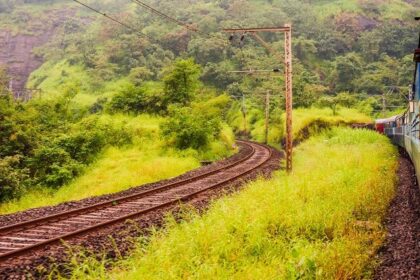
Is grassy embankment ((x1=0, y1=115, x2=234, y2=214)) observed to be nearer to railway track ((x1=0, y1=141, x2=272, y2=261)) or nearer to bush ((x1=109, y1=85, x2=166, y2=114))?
bush ((x1=109, y1=85, x2=166, y2=114))

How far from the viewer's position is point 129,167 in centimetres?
2144

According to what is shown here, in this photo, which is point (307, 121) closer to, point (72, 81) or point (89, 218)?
point (89, 218)

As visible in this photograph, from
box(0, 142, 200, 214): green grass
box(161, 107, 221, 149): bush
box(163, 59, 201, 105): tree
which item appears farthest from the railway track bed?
box(163, 59, 201, 105): tree

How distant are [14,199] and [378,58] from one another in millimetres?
72385

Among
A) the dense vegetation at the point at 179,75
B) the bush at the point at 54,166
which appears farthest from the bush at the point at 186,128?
the bush at the point at 54,166

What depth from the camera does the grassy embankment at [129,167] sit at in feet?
60.8

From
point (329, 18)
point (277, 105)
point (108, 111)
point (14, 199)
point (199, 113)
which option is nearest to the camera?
point (14, 199)

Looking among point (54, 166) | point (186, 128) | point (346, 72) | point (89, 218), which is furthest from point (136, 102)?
point (346, 72)

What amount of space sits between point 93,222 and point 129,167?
32.7 feet

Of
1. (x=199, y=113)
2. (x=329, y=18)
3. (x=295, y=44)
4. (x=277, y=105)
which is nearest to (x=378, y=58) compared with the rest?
(x=295, y=44)

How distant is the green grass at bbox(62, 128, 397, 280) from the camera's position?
6.90 metres

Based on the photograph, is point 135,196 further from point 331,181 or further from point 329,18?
point 329,18

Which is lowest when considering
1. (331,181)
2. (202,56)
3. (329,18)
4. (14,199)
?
(14,199)

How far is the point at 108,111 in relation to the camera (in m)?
32.0
